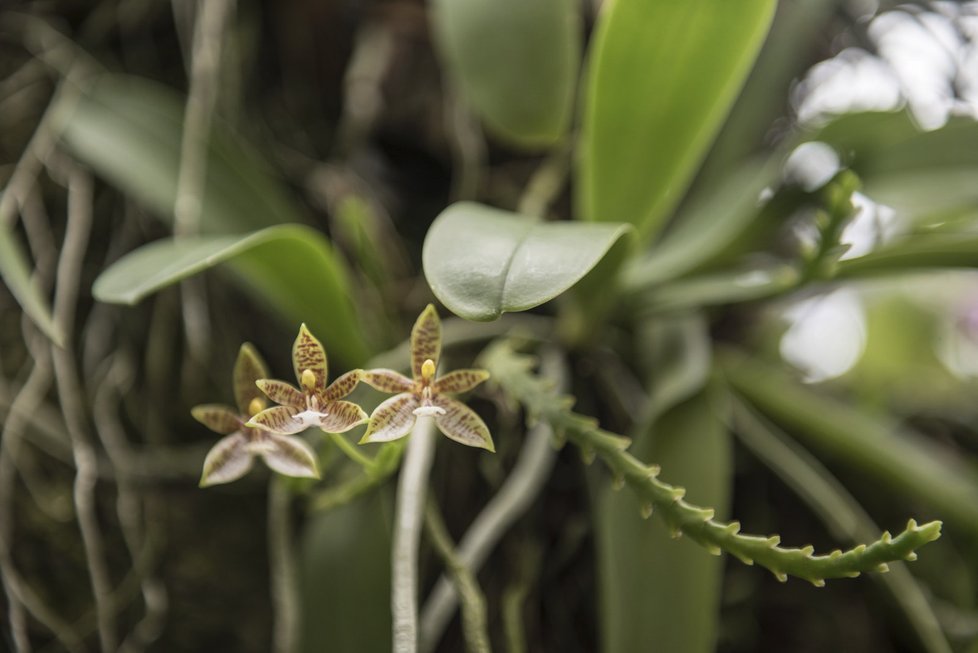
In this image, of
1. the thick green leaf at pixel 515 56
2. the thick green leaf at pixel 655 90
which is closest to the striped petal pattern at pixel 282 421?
the thick green leaf at pixel 655 90

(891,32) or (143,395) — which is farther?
(891,32)

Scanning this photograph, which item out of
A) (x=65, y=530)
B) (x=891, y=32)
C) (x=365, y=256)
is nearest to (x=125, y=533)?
(x=65, y=530)

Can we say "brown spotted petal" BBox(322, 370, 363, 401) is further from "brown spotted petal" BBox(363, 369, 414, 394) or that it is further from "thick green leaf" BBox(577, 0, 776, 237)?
"thick green leaf" BBox(577, 0, 776, 237)

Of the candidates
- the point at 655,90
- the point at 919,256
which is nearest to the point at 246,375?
→ the point at 655,90

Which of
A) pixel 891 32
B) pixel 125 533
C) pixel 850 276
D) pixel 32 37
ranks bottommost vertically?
pixel 125 533

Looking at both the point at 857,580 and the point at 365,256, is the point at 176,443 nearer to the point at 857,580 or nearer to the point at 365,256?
the point at 365,256

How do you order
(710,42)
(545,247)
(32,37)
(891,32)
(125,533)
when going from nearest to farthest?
(545,247)
(710,42)
(125,533)
(32,37)
(891,32)
